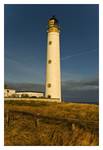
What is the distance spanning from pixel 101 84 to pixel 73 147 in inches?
39.7

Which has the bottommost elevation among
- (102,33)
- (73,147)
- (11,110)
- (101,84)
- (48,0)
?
(73,147)

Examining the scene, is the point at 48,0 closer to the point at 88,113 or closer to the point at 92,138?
the point at 92,138

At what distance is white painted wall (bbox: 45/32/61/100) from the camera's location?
32.7 feet

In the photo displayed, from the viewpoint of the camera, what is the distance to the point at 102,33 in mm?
4887

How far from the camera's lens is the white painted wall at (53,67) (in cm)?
997

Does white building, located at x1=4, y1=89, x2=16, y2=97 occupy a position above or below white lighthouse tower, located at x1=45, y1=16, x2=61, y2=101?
below

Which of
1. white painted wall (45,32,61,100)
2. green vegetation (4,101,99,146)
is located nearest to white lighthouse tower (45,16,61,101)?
white painted wall (45,32,61,100)

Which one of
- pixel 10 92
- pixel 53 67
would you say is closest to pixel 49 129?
pixel 53 67

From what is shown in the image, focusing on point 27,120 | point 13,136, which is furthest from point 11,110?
point 13,136

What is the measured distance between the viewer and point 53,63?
9.98m

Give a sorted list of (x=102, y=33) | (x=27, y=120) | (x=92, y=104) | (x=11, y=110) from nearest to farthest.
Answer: (x=102, y=33) → (x=27, y=120) → (x=11, y=110) → (x=92, y=104)

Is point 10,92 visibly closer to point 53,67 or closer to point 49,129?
point 53,67

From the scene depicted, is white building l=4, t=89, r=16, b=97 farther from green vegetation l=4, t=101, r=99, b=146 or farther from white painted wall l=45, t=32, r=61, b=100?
green vegetation l=4, t=101, r=99, b=146

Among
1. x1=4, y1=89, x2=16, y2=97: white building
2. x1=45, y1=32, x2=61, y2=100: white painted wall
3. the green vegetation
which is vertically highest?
x1=45, y1=32, x2=61, y2=100: white painted wall
